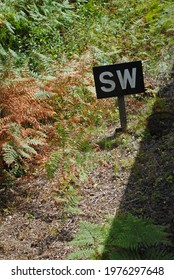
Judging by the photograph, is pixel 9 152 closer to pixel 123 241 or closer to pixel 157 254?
pixel 123 241

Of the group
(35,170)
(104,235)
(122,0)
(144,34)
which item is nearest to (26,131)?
(35,170)

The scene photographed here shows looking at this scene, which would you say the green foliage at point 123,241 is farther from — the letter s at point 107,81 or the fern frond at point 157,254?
the letter s at point 107,81

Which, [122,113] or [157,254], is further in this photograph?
[122,113]

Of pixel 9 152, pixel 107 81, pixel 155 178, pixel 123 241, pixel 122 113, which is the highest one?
pixel 107 81

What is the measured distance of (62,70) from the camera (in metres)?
7.41

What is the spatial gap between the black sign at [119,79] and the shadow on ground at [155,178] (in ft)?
1.43

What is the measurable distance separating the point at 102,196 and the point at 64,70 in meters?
2.51

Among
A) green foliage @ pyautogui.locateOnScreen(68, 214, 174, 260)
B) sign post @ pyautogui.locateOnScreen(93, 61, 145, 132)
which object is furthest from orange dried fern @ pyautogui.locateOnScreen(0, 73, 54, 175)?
green foliage @ pyautogui.locateOnScreen(68, 214, 174, 260)

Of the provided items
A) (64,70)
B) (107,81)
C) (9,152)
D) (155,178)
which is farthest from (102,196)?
(64,70)

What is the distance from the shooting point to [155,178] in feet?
17.8

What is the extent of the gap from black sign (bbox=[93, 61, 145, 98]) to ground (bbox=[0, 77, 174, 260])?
1.50ft

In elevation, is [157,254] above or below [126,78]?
below

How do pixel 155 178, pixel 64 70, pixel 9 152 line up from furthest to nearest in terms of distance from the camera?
pixel 64 70, pixel 9 152, pixel 155 178

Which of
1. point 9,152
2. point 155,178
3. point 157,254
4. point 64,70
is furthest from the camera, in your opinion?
point 64,70
